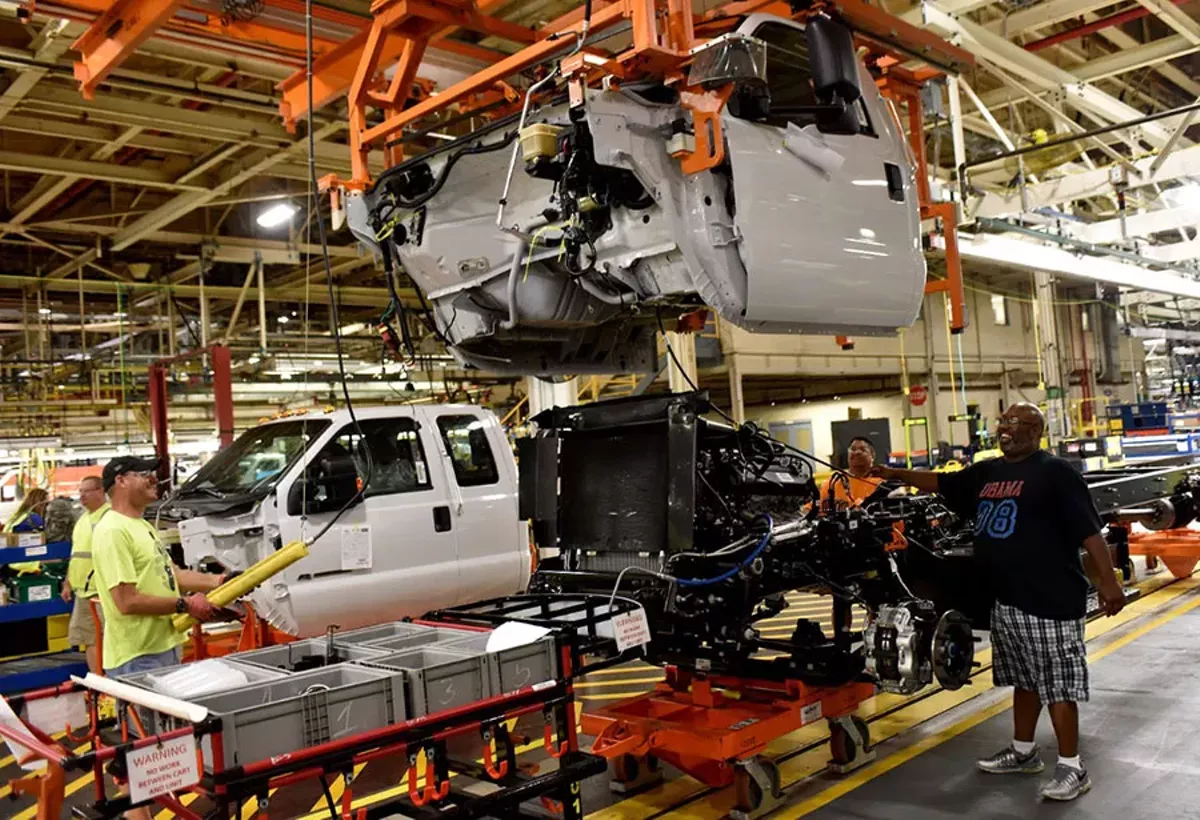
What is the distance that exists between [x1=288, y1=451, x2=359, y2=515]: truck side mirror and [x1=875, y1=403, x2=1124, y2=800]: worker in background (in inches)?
162

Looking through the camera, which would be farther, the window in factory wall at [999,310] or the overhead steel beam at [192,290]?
the window in factory wall at [999,310]

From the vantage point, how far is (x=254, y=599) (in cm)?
677

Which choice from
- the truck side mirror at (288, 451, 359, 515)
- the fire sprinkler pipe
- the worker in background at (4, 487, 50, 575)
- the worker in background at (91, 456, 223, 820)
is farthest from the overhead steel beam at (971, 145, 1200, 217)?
the worker in background at (4, 487, 50, 575)

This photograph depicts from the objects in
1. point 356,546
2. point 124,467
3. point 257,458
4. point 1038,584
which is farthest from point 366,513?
point 1038,584

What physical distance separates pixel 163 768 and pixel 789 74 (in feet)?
13.4

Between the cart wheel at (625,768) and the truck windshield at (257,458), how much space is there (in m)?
3.38

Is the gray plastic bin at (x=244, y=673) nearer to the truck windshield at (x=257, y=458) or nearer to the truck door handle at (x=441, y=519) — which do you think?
the truck windshield at (x=257, y=458)

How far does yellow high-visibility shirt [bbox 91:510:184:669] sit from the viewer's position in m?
4.12

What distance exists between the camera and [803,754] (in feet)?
17.1

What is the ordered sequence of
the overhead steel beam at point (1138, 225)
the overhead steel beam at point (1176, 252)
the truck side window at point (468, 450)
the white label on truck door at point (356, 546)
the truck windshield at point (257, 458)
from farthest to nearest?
the overhead steel beam at point (1176, 252) → the overhead steel beam at point (1138, 225) → the truck side window at point (468, 450) → the truck windshield at point (257, 458) → the white label on truck door at point (356, 546)

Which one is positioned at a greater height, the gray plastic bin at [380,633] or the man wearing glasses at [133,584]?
the man wearing glasses at [133,584]

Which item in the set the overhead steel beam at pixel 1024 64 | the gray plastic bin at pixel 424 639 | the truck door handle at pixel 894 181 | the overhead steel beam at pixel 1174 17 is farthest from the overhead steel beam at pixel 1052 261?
the gray plastic bin at pixel 424 639

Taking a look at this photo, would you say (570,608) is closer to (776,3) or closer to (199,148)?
(776,3)

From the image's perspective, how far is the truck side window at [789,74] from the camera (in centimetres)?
456
